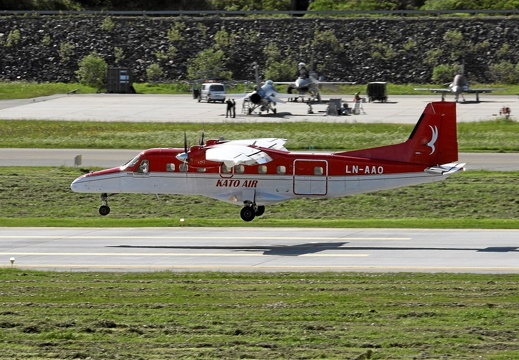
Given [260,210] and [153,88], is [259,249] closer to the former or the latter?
[260,210]

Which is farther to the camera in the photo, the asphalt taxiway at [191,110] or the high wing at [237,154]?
the asphalt taxiway at [191,110]

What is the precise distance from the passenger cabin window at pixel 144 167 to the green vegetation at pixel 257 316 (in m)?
8.75

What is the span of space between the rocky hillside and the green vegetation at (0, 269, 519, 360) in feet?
266

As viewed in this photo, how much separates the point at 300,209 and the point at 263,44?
232ft

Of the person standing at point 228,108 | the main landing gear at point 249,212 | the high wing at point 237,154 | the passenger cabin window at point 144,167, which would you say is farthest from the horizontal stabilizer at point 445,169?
the person standing at point 228,108

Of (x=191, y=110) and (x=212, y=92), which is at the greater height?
(x=212, y=92)

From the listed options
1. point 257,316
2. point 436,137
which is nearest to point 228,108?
point 436,137

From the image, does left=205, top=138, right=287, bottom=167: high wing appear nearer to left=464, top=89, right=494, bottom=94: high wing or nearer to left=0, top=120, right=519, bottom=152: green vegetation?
left=0, top=120, right=519, bottom=152: green vegetation

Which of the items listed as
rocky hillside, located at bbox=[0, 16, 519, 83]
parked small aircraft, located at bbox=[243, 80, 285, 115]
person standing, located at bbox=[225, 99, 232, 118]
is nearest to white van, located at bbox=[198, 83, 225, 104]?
parked small aircraft, located at bbox=[243, 80, 285, 115]

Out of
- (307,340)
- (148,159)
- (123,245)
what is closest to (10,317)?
(307,340)

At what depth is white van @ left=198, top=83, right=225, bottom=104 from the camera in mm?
95625

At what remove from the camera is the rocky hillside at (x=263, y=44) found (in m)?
108

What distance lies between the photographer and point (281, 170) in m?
37.5

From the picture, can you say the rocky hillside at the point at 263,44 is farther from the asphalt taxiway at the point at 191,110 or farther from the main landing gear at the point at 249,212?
the main landing gear at the point at 249,212
